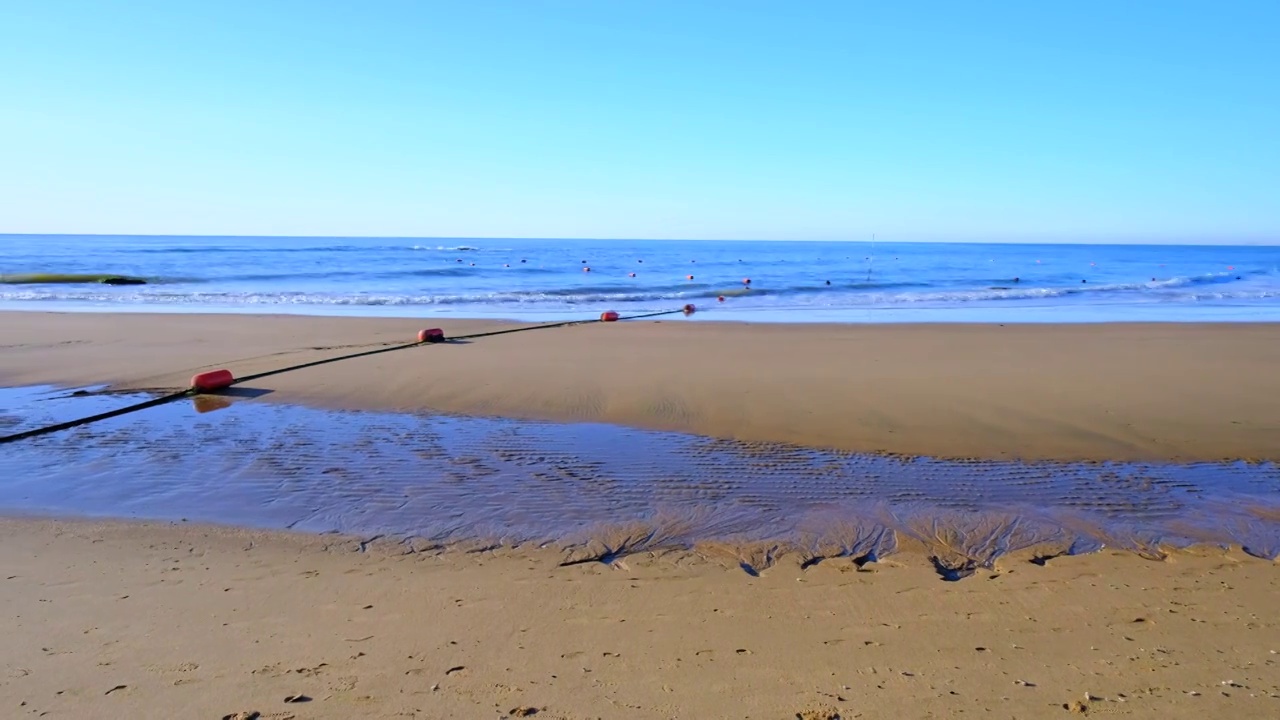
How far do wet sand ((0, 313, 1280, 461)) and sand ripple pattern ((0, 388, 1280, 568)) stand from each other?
0.65 meters

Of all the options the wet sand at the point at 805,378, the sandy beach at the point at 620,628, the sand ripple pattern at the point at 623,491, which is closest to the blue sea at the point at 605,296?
the wet sand at the point at 805,378

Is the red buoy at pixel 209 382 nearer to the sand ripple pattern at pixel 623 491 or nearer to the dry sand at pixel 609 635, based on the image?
the sand ripple pattern at pixel 623 491

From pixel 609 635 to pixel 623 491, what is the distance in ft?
7.51

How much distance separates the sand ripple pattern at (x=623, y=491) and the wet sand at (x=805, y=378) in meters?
0.65

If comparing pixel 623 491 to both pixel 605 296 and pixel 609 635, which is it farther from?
pixel 605 296

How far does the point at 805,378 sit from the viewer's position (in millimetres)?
10188

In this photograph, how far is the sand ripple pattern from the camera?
4906 mm

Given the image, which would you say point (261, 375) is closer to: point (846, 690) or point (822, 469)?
point (822, 469)

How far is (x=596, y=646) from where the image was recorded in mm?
3432

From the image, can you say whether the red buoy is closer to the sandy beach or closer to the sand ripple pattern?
the sand ripple pattern

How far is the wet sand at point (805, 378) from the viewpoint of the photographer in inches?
298

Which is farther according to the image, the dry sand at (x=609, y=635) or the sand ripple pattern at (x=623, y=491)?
the sand ripple pattern at (x=623, y=491)

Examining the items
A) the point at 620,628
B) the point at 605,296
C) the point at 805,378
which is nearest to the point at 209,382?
the point at 805,378

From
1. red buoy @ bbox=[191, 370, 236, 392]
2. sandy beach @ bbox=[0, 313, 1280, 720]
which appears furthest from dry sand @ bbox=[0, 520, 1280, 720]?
red buoy @ bbox=[191, 370, 236, 392]
